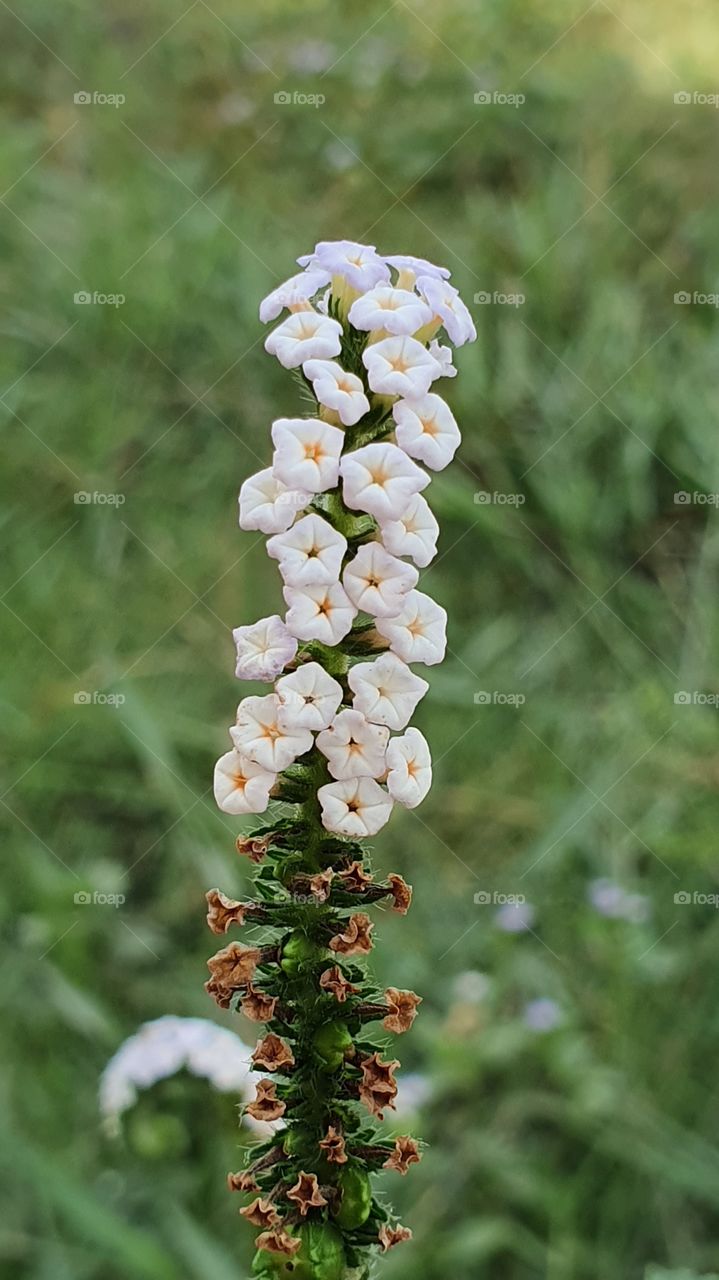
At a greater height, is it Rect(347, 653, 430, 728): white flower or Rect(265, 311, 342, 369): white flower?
Rect(265, 311, 342, 369): white flower

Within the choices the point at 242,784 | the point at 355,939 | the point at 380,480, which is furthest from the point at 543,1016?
the point at 380,480

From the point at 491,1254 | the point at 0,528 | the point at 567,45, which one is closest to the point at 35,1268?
the point at 491,1254

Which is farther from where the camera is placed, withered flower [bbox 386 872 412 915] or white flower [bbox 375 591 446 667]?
withered flower [bbox 386 872 412 915]

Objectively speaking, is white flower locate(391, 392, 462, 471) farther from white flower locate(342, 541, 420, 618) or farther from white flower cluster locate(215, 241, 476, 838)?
white flower locate(342, 541, 420, 618)
